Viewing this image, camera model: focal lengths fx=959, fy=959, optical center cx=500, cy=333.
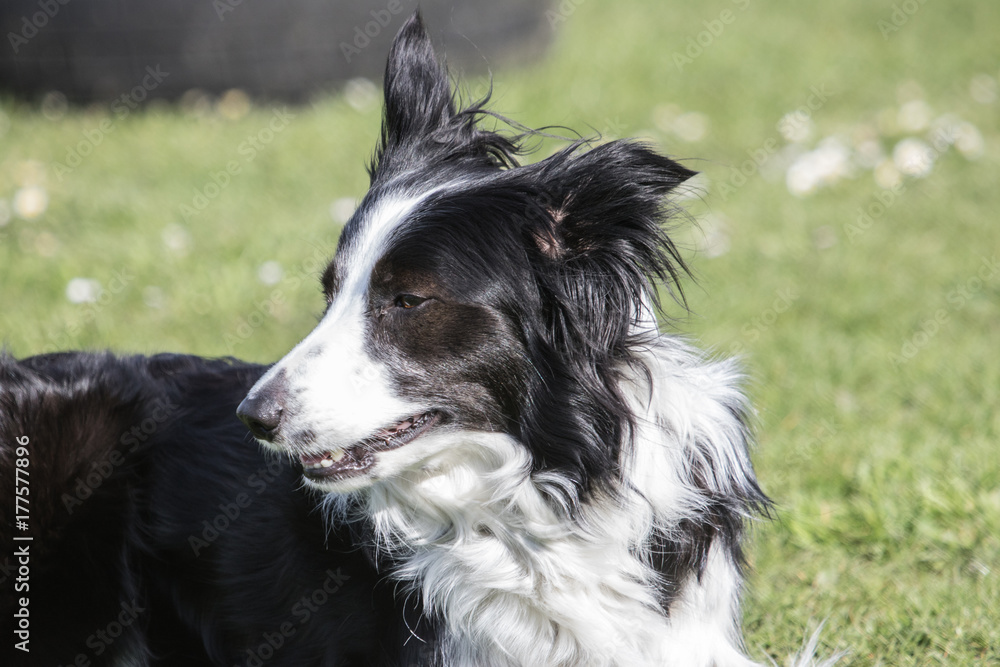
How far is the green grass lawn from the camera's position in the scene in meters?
3.44

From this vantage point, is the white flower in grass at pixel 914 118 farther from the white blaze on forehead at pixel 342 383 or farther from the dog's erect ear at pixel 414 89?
the white blaze on forehead at pixel 342 383

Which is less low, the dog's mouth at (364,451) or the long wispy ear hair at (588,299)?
the long wispy ear hair at (588,299)

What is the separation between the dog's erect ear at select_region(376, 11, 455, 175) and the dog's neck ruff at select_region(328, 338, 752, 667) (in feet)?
3.34

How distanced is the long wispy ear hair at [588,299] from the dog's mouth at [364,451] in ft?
0.89

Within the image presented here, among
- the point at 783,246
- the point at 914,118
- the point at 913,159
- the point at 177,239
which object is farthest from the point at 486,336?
the point at 914,118

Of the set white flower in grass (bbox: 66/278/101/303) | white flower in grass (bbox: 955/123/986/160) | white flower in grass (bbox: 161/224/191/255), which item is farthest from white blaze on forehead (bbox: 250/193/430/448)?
white flower in grass (bbox: 955/123/986/160)

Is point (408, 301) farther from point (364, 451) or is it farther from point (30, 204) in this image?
point (30, 204)

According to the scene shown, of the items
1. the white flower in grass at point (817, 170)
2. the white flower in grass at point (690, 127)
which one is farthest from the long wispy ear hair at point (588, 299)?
the white flower in grass at point (690, 127)

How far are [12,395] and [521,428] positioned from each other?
5.23 feet

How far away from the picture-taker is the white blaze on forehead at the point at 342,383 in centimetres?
235

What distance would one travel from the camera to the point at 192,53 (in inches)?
305

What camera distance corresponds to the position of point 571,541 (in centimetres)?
246

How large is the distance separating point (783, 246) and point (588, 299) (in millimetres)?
3914

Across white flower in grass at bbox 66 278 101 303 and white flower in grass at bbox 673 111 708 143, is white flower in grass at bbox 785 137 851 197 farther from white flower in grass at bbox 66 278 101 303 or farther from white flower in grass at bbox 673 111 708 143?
white flower in grass at bbox 66 278 101 303
